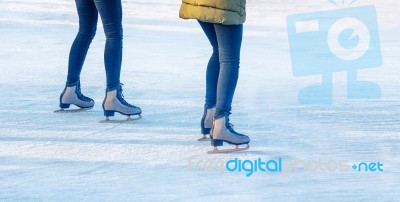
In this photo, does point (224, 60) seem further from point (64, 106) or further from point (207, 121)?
point (64, 106)

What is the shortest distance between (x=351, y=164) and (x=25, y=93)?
379cm

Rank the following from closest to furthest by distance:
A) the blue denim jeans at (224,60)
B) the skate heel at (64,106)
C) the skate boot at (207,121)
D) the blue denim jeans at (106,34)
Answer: the blue denim jeans at (224,60) → the skate boot at (207,121) → the blue denim jeans at (106,34) → the skate heel at (64,106)

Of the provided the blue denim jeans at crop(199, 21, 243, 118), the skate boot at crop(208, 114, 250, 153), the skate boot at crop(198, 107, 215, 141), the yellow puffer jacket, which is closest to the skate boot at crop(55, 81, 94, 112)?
the skate boot at crop(198, 107, 215, 141)

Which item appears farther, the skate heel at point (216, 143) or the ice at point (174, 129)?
the skate heel at point (216, 143)

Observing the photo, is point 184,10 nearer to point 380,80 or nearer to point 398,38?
point 380,80

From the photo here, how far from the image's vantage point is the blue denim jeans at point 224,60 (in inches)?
286

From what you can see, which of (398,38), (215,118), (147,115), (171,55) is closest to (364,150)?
(215,118)

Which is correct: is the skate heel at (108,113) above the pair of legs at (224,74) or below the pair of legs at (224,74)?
below

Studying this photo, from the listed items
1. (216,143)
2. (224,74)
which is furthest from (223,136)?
(224,74)

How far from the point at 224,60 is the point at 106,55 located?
5.03ft

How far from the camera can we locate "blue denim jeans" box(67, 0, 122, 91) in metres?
8.42

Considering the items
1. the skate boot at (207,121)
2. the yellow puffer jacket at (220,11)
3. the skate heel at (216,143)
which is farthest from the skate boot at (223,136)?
the yellow puffer jacket at (220,11)

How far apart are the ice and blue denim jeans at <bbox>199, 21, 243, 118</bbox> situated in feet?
1.18

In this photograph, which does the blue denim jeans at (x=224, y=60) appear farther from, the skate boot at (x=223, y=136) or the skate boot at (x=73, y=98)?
the skate boot at (x=73, y=98)
